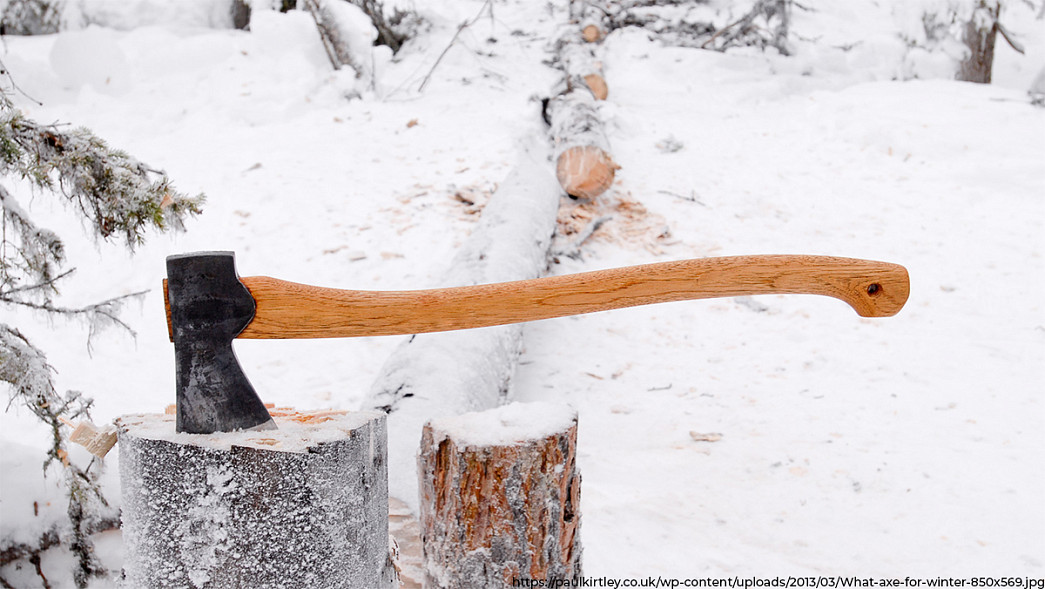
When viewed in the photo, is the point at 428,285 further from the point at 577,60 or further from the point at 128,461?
the point at 577,60

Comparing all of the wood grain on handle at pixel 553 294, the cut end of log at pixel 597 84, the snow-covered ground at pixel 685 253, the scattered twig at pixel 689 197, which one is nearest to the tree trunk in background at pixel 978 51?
the snow-covered ground at pixel 685 253

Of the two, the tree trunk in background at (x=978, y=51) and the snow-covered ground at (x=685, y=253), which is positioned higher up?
the tree trunk in background at (x=978, y=51)

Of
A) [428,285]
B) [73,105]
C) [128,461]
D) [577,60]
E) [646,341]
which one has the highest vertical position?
[577,60]

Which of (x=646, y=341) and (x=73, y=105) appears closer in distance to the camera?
(x=646, y=341)

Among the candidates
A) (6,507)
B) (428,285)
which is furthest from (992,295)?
(6,507)

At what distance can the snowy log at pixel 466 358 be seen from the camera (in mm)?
2016

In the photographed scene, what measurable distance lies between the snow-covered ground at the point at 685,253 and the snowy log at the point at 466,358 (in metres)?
0.38

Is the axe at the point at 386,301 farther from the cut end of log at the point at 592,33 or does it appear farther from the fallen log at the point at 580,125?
the cut end of log at the point at 592,33

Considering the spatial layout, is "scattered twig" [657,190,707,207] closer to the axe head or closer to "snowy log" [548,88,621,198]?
"snowy log" [548,88,621,198]

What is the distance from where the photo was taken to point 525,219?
373cm

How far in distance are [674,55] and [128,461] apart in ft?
25.3

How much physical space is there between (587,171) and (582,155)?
0.14 meters

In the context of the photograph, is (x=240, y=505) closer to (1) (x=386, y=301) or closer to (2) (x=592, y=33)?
(1) (x=386, y=301)

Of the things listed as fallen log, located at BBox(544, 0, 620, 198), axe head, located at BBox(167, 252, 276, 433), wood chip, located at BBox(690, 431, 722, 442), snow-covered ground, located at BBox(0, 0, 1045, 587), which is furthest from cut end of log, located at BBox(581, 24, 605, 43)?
axe head, located at BBox(167, 252, 276, 433)
